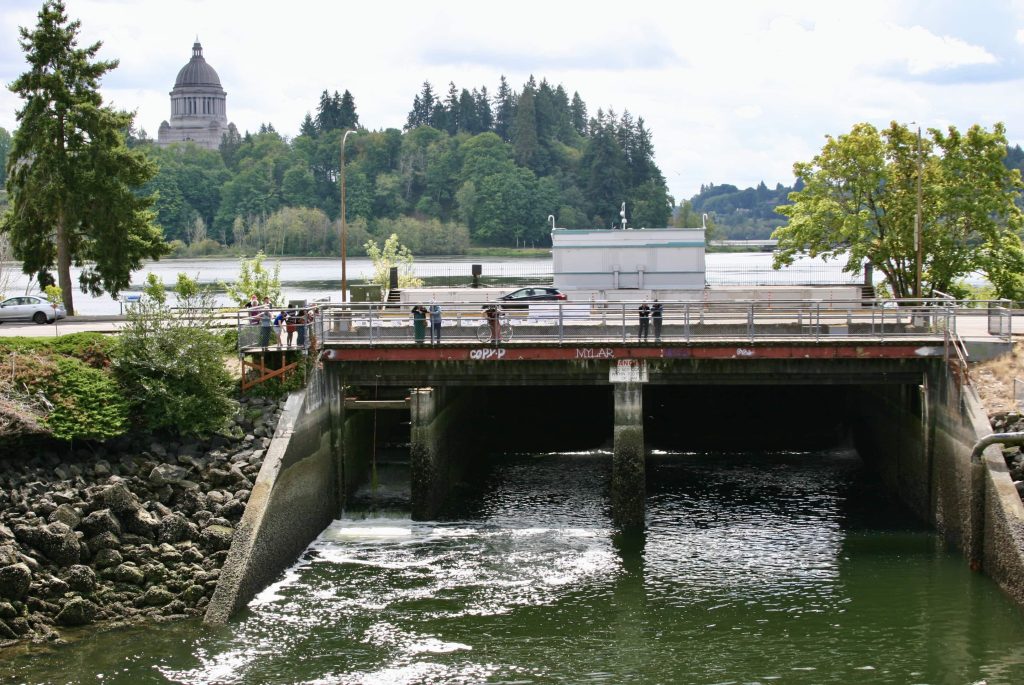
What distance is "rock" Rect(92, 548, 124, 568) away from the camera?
1068 inches

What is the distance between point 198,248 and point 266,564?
543 feet

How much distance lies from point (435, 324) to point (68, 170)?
94.1 feet

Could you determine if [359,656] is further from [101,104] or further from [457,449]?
[101,104]

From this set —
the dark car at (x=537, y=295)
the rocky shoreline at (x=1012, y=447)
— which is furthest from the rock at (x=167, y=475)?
the dark car at (x=537, y=295)

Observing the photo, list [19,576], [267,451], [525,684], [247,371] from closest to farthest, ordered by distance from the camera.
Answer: [525,684] < [19,576] < [267,451] < [247,371]

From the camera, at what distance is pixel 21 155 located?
186 feet

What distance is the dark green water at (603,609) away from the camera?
952 inches

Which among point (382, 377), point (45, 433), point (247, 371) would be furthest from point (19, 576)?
point (382, 377)

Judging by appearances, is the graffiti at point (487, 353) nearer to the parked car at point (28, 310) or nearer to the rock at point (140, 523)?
the rock at point (140, 523)

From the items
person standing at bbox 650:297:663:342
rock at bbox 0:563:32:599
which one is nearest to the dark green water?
rock at bbox 0:563:32:599

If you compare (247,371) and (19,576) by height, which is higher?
(247,371)

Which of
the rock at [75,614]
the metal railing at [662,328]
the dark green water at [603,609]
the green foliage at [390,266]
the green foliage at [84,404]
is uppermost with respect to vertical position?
the green foliage at [390,266]

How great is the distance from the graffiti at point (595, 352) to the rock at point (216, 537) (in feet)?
36.6

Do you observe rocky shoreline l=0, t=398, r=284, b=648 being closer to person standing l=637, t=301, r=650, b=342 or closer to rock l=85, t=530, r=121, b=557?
rock l=85, t=530, r=121, b=557
